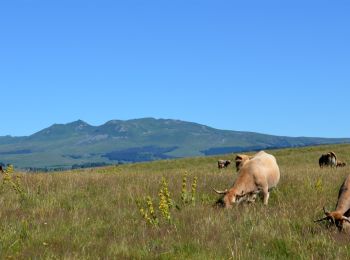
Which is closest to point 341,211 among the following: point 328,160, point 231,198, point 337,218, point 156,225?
point 337,218

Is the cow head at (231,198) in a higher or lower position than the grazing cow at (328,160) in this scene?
lower

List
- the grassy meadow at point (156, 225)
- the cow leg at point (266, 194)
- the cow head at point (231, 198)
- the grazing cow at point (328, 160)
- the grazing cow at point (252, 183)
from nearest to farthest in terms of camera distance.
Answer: the grassy meadow at point (156, 225) → the cow head at point (231, 198) → the grazing cow at point (252, 183) → the cow leg at point (266, 194) → the grazing cow at point (328, 160)

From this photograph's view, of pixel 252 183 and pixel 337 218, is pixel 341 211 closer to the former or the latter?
pixel 337 218

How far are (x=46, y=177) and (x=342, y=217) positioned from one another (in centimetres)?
1120

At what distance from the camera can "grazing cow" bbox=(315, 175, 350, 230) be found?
9641mm

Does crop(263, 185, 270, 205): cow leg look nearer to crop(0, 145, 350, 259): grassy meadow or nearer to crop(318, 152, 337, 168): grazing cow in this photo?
crop(0, 145, 350, 259): grassy meadow

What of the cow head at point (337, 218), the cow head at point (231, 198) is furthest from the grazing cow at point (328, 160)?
the cow head at point (337, 218)

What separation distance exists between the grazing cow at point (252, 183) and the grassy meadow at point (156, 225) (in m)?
0.37

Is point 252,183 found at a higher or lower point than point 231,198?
higher

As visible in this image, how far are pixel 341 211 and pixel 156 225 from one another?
3651 mm

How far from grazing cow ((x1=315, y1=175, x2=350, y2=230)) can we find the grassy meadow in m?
0.18

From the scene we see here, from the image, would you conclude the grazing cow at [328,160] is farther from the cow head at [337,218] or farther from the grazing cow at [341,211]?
the cow head at [337,218]

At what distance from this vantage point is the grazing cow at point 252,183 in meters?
14.1

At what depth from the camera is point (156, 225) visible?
10594 mm
